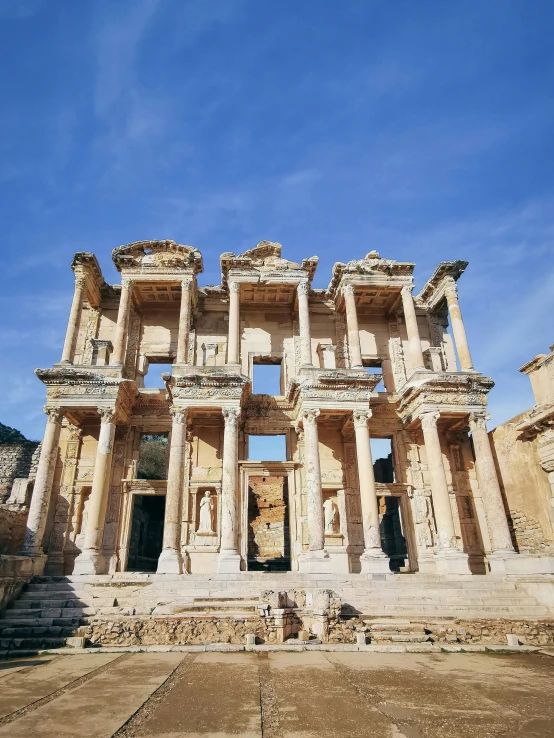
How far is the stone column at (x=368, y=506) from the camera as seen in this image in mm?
14859

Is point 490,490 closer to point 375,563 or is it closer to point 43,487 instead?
point 375,563

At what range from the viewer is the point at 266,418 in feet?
61.8

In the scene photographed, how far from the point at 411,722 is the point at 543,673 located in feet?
12.5

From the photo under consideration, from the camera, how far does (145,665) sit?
25.1 feet

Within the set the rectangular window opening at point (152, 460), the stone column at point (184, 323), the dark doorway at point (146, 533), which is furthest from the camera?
the rectangular window opening at point (152, 460)

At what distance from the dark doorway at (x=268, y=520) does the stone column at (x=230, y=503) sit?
29.6 ft

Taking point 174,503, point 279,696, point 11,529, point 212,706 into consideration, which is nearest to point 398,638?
point 279,696

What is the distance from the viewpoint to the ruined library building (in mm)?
15508

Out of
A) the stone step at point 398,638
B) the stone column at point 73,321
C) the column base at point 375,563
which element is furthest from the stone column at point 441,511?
the stone column at point 73,321

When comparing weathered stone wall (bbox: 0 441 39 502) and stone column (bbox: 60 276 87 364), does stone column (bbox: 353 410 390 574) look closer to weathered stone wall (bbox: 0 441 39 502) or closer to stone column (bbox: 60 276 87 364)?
stone column (bbox: 60 276 87 364)

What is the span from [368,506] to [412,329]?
24.7 ft

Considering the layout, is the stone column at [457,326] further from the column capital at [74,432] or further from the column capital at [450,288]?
the column capital at [74,432]

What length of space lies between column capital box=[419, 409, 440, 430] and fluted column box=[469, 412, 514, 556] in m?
1.41

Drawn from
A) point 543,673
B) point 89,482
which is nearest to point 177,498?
point 89,482
